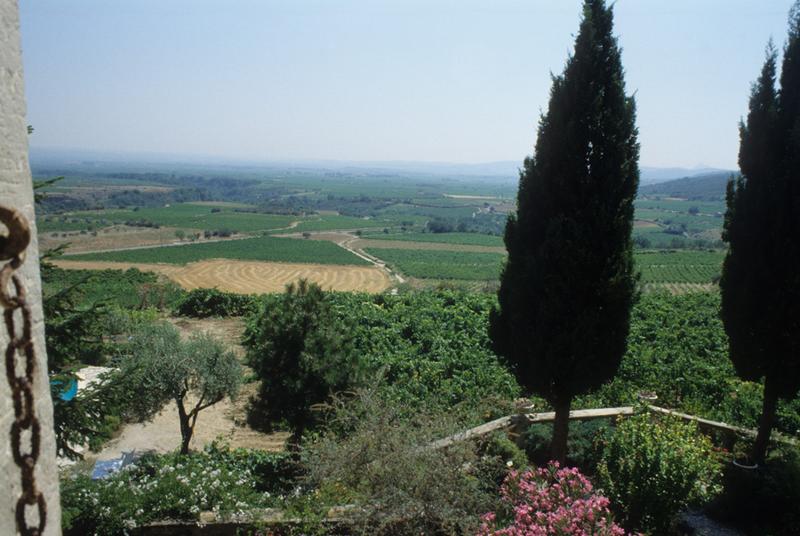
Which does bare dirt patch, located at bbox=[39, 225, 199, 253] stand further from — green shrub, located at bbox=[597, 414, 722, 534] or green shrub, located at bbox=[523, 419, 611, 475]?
green shrub, located at bbox=[597, 414, 722, 534]

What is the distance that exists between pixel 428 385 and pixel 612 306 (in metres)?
9.55

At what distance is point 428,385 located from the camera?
1711 cm

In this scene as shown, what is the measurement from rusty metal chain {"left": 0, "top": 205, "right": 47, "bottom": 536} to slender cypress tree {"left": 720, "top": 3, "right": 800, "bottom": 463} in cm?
901

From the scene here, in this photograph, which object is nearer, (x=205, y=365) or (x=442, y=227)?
(x=205, y=365)

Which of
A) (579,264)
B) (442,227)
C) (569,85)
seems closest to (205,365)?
(579,264)

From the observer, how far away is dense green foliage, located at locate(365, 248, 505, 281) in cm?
6975

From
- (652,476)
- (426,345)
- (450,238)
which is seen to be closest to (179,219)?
(450,238)

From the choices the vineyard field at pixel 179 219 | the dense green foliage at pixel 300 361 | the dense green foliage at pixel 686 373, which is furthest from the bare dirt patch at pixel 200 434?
the vineyard field at pixel 179 219

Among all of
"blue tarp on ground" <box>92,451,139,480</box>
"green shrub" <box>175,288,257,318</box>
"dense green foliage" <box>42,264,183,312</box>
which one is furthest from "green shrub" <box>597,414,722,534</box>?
"green shrub" <box>175,288,257,318</box>

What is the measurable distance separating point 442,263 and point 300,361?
232 feet

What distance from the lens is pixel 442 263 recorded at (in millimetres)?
80812

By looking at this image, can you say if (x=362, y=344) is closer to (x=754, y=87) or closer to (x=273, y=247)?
(x=754, y=87)

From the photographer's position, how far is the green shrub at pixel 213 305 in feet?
103

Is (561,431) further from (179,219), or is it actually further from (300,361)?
(179,219)
